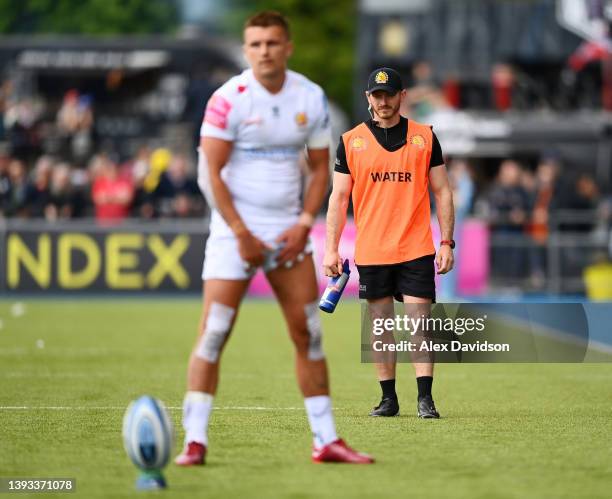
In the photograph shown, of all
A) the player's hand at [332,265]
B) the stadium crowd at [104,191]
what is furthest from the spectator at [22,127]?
the player's hand at [332,265]

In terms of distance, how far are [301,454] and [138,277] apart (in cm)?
1618

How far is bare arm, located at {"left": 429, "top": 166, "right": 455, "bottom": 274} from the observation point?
1020 cm

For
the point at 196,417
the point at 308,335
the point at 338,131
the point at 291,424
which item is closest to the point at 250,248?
the point at 308,335

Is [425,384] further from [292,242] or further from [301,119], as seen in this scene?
[301,119]

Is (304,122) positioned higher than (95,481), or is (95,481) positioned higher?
(304,122)

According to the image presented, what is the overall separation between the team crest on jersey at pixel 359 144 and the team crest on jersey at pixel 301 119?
7.58 feet

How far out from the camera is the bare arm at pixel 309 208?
7961mm

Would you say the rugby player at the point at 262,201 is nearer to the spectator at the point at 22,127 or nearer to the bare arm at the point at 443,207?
the bare arm at the point at 443,207

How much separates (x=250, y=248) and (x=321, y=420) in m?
1.01

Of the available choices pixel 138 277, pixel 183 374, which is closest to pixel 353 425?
pixel 183 374

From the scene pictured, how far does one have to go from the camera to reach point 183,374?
44.7 feet

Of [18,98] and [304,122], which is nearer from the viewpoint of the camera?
[304,122]

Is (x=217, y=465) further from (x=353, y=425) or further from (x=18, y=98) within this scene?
(x=18, y=98)

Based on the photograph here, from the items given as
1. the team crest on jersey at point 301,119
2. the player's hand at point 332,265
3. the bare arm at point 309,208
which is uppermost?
the team crest on jersey at point 301,119
